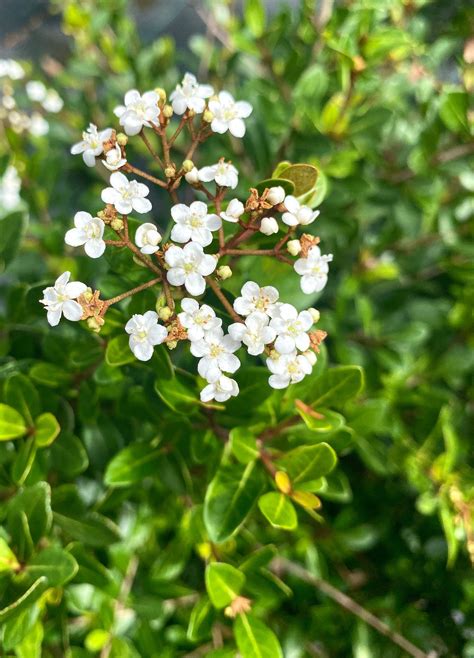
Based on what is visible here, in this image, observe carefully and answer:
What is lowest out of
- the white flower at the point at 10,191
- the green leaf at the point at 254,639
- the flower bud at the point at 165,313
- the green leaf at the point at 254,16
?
the green leaf at the point at 254,639

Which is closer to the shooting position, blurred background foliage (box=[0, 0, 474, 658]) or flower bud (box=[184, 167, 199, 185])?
flower bud (box=[184, 167, 199, 185])

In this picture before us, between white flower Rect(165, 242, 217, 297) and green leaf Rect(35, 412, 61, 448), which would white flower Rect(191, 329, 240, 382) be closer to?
white flower Rect(165, 242, 217, 297)

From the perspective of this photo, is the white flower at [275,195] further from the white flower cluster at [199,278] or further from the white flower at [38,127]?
the white flower at [38,127]

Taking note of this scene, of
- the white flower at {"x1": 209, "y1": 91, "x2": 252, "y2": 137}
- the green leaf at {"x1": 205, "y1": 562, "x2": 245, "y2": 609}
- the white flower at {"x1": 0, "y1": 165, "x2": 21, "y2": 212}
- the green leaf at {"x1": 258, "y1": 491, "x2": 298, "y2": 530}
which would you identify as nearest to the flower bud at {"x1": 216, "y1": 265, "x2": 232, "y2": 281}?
the white flower at {"x1": 209, "y1": 91, "x2": 252, "y2": 137}

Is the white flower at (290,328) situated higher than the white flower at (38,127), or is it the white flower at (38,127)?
the white flower at (290,328)

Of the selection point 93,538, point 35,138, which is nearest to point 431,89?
point 35,138

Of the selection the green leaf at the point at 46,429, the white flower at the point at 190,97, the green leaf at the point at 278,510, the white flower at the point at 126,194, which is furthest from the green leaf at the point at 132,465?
the white flower at the point at 190,97
